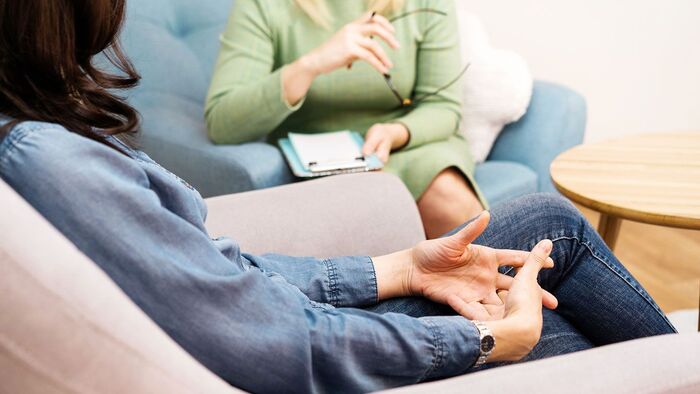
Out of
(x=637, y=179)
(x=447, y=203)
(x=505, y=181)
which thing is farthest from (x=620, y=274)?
(x=505, y=181)

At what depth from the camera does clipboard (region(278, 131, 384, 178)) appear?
1.63m

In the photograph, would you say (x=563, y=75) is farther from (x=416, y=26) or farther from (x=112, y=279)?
(x=112, y=279)

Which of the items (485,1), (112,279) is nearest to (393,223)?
(112,279)

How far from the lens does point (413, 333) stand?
91 cm

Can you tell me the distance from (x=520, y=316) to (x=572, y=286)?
262mm

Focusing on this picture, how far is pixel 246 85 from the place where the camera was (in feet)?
5.88

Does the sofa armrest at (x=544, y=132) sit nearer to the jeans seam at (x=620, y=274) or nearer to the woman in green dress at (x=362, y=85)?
the woman in green dress at (x=362, y=85)

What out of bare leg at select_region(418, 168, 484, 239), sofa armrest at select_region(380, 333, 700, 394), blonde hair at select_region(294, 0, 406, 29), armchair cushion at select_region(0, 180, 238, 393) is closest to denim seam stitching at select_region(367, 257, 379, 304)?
sofa armrest at select_region(380, 333, 700, 394)

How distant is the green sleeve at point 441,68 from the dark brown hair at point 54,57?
43.2 inches

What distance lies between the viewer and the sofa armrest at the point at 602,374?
77 centimetres

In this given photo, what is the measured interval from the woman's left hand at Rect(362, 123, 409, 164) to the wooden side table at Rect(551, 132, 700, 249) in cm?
35

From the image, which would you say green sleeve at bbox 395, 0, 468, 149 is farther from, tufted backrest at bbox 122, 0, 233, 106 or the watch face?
the watch face

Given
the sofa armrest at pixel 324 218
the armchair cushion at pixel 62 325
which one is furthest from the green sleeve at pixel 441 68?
the armchair cushion at pixel 62 325

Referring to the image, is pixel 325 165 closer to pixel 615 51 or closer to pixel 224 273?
pixel 224 273
